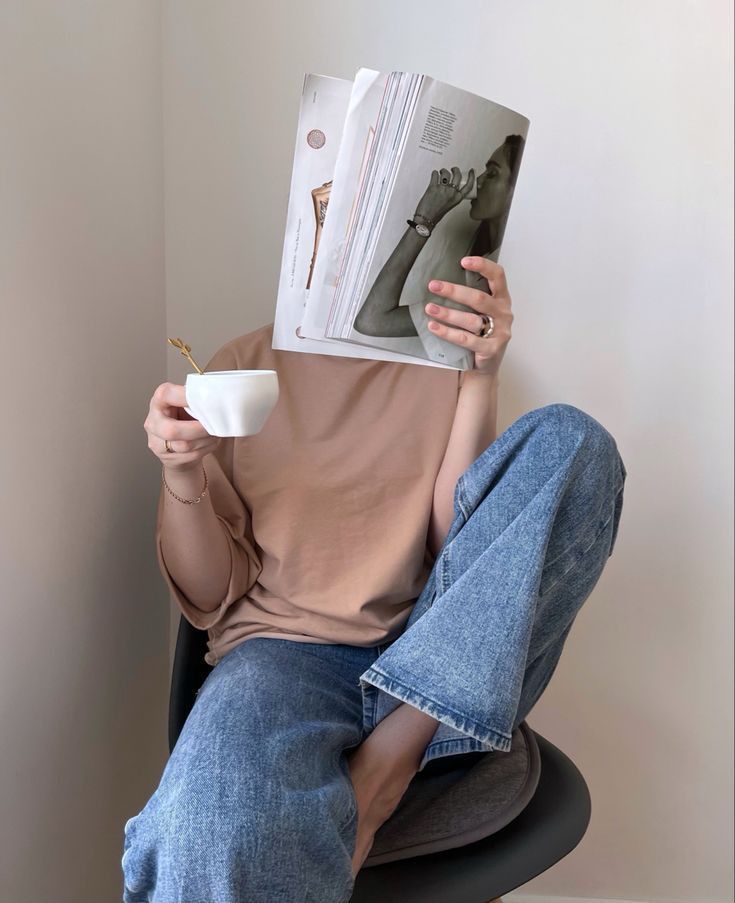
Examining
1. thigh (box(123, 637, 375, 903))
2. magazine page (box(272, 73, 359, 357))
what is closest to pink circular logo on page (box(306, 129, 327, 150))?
magazine page (box(272, 73, 359, 357))

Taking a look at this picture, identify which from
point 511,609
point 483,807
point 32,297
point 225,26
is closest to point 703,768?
point 483,807

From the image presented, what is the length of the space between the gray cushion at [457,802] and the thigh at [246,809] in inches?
4.1

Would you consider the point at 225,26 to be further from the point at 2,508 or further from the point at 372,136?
the point at 2,508

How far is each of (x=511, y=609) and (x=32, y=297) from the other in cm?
52

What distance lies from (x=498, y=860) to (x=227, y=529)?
0.43m

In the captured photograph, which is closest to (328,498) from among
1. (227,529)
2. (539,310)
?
(227,529)

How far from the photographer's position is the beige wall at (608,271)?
1.21 metres

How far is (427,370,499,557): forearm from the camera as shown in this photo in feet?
3.18

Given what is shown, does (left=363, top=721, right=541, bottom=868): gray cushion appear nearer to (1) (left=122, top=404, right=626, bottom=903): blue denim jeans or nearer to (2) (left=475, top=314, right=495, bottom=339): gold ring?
(1) (left=122, top=404, right=626, bottom=903): blue denim jeans

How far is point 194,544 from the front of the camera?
88cm

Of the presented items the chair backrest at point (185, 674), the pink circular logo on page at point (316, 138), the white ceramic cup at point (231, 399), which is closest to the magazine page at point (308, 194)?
the pink circular logo on page at point (316, 138)

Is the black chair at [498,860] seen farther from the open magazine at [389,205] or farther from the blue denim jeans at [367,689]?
the open magazine at [389,205]

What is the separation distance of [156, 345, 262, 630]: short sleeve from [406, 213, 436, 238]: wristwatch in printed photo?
276mm

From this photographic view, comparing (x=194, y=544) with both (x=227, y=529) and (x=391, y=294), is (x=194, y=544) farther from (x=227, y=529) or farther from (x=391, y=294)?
(x=391, y=294)
